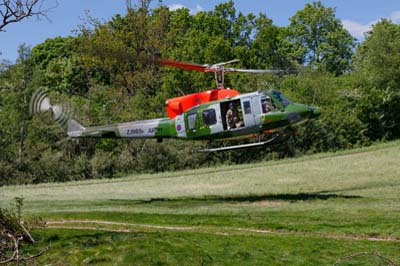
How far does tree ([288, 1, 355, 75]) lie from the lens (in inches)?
2788

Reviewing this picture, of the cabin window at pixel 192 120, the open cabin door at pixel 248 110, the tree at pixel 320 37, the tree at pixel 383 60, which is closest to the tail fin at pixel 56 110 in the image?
the cabin window at pixel 192 120

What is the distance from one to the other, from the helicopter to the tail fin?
36mm

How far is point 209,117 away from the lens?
67.4 feet

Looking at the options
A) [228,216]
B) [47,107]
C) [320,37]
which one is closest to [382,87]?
[320,37]

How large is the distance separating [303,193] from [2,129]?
25.2 m

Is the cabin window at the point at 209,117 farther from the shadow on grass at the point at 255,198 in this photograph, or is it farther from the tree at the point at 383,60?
the tree at the point at 383,60

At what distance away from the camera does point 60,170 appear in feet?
129

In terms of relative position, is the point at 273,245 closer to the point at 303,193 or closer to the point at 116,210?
the point at 116,210

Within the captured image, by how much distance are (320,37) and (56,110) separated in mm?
53627

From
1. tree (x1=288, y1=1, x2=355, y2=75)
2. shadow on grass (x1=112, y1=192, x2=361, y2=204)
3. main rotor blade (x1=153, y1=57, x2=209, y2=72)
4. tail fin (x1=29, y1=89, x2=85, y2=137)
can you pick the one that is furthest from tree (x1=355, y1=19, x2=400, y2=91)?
main rotor blade (x1=153, y1=57, x2=209, y2=72)

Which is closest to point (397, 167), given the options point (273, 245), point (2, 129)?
point (273, 245)

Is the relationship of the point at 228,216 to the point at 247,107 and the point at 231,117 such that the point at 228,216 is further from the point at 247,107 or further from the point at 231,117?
the point at 247,107

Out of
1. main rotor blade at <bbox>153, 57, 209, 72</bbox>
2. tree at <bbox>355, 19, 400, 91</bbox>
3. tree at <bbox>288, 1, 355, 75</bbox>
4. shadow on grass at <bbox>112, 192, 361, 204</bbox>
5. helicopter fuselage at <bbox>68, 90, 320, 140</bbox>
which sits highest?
tree at <bbox>288, 1, 355, 75</bbox>

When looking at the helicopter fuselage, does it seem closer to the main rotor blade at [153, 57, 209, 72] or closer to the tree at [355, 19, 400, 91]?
the main rotor blade at [153, 57, 209, 72]
